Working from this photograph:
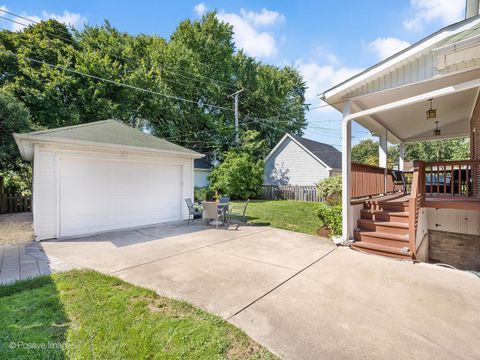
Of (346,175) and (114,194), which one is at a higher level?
(346,175)

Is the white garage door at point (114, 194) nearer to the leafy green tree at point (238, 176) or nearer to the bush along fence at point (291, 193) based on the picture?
the leafy green tree at point (238, 176)

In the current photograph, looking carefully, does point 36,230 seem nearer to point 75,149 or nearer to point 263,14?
point 75,149

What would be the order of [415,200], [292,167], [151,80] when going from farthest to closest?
[151,80] < [292,167] < [415,200]

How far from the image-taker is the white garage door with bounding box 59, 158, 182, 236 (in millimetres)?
6625

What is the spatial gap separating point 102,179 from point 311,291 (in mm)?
6631

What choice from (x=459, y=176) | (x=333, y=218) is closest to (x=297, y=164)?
(x=333, y=218)

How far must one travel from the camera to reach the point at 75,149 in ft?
21.8

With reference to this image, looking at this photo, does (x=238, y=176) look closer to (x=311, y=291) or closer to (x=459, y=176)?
(x=459, y=176)

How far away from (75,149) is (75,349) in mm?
5944

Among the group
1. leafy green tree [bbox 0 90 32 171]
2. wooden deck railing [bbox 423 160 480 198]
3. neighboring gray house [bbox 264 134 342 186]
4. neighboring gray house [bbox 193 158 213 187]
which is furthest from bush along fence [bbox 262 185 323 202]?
leafy green tree [bbox 0 90 32 171]

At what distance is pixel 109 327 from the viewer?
2.47 metres

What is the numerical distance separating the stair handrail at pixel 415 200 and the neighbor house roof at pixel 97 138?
6980 mm

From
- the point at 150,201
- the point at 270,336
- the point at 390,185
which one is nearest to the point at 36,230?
the point at 150,201

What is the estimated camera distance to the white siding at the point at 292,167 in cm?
1800
